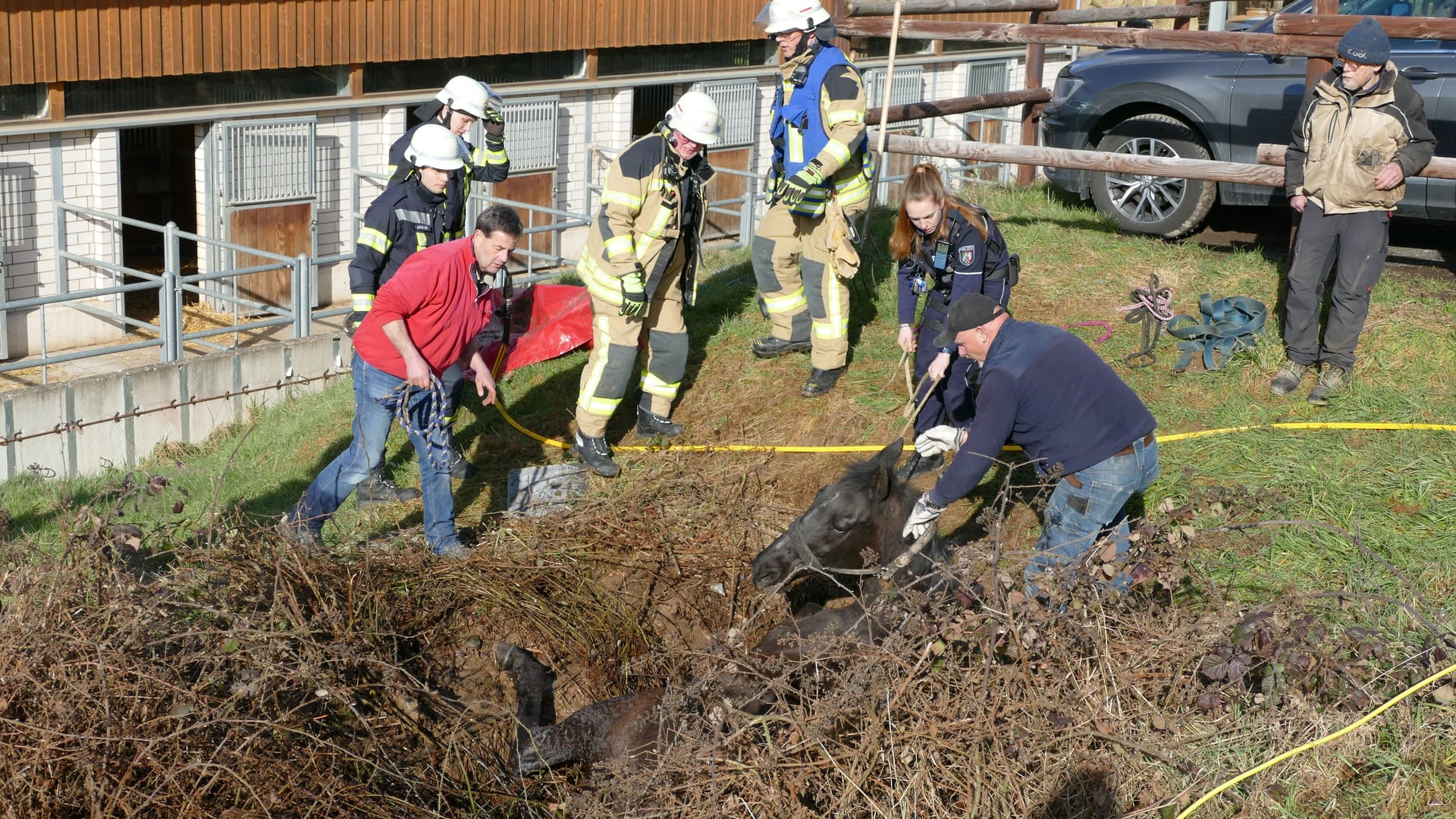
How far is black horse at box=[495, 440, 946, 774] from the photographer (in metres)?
5.06

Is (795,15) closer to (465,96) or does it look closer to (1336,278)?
(465,96)

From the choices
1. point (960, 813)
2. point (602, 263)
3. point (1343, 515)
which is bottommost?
point (960, 813)

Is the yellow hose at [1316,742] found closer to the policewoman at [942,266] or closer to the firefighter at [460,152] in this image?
the policewoman at [942,266]

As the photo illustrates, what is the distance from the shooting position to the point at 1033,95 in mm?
10289

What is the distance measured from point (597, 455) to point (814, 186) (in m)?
1.92

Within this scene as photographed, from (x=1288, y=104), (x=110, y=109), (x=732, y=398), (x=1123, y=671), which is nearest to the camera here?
(x=1123, y=671)

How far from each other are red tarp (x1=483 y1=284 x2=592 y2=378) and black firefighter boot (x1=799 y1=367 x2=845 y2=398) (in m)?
1.67

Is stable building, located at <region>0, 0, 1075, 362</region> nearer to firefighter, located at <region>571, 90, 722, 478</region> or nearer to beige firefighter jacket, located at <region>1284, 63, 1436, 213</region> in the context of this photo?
firefighter, located at <region>571, 90, 722, 478</region>

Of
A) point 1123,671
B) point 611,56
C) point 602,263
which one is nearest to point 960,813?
point 1123,671

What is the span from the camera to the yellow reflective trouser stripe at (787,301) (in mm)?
8070

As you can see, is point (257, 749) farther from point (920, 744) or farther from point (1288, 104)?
point (1288, 104)

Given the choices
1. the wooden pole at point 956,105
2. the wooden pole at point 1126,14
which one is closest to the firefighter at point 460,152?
the wooden pole at point 956,105

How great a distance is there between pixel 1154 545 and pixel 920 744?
1335 millimetres

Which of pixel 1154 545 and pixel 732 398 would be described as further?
pixel 732 398
